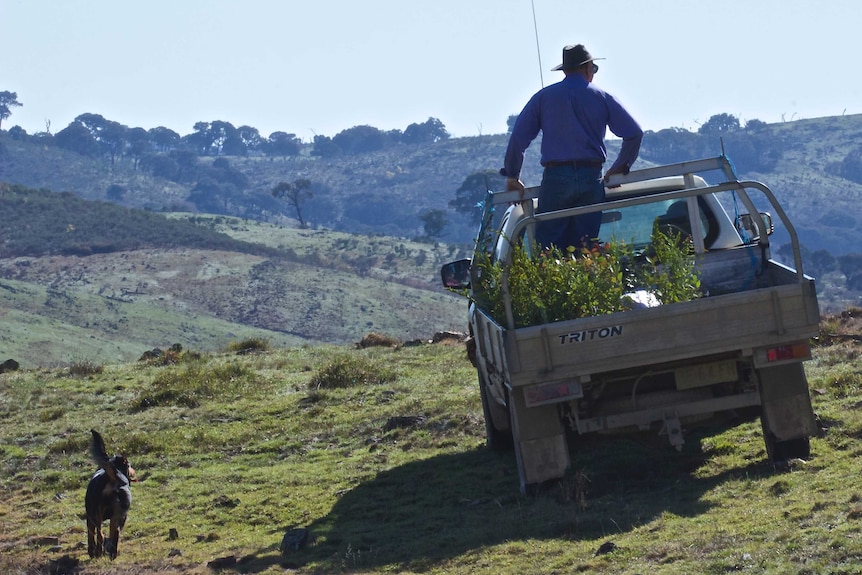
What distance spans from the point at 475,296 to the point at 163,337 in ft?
189

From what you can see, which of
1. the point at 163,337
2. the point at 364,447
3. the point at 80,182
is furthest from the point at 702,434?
the point at 80,182

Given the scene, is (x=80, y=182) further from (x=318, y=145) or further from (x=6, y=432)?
(x=6, y=432)

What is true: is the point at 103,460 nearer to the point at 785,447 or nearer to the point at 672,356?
the point at 672,356

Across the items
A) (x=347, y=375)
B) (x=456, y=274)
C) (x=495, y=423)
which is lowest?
(x=495, y=423)

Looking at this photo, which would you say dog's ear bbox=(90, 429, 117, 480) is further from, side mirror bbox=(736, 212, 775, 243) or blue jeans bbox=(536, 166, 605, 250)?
side mirror bbox=(736, 212, 775, 243)

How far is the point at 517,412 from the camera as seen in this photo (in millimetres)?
8211

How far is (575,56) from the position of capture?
928cm

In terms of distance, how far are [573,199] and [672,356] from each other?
185 cm

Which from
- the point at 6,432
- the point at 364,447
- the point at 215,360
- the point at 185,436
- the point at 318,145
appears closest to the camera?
the point at 364,447

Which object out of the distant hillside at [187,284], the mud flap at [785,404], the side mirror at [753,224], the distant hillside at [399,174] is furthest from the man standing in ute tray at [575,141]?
the distant hillside at [399,174]

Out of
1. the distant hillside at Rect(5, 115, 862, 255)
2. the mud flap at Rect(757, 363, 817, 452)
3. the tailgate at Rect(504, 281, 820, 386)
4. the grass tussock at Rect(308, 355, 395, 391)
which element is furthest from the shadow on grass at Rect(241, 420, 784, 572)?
the distant hillside at Rect(5, 115, 862, 255)

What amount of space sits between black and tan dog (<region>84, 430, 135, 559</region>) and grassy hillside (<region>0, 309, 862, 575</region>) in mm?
165

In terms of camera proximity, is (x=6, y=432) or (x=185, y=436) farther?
(x=6, y=432)

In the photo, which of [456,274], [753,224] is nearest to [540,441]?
[753,224]
